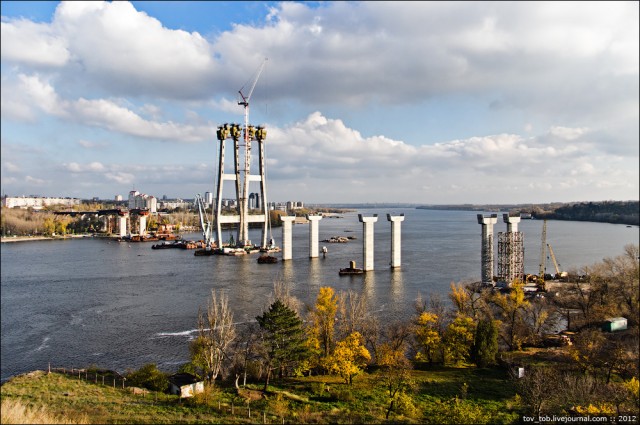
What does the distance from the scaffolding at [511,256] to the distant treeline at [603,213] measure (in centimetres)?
3062

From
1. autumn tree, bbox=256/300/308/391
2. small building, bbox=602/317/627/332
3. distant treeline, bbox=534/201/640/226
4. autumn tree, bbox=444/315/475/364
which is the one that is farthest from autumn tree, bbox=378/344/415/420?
distant treeline, bbox=534/201/640/226

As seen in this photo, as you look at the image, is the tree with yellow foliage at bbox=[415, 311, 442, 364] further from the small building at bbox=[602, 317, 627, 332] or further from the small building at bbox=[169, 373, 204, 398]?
the small building at bbox=[169, 373, 204, 398]

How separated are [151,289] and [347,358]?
21.4 meters

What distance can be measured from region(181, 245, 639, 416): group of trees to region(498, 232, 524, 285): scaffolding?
38.8 ft

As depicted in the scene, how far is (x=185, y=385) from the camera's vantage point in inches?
497

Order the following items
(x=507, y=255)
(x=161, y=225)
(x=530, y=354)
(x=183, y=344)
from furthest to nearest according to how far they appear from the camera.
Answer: (x=161, y=225) → (x=507, y=255) → (x=183, y=344) → (x=530, y=354)

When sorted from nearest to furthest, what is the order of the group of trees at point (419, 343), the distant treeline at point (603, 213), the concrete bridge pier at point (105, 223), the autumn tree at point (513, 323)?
the group of trees at point (419, 343)
the autumn tree at point (513, 323)
the distant treeline at point (603, 213)
the concrete bridge pier at point (105, 223)

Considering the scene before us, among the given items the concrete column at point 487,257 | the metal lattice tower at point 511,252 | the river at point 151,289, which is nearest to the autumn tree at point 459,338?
the river at point 151,289

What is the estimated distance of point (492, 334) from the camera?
15.6 m

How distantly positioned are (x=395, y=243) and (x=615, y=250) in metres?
29.8

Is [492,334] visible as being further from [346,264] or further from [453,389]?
[346,264]

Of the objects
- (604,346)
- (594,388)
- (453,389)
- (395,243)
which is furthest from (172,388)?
(395,243)

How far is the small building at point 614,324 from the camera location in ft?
56.8

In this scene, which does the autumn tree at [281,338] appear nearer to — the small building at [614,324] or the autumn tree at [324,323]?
the autumn tree at [324,323]
